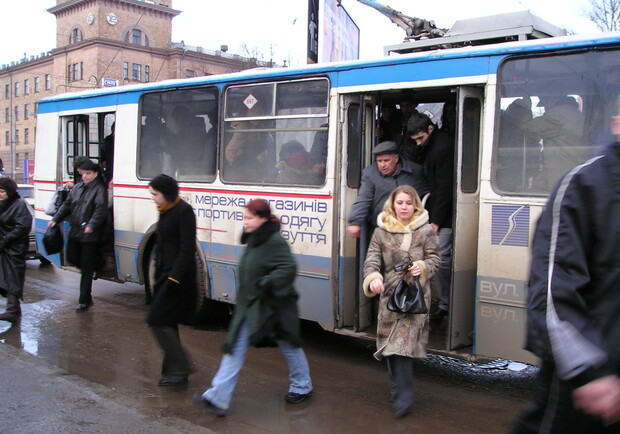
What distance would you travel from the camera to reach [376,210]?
5406mm

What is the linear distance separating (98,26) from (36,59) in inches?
494

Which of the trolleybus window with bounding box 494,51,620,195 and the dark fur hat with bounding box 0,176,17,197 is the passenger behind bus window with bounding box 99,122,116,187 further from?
the trolleybus window with bounding box 494,51,620,195

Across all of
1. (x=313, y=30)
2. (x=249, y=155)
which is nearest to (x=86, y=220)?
(x=249, y=155)

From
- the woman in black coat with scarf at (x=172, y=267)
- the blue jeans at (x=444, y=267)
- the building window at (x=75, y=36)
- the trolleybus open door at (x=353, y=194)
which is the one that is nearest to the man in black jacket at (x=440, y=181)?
the blue jeans at (x=444, y=267)

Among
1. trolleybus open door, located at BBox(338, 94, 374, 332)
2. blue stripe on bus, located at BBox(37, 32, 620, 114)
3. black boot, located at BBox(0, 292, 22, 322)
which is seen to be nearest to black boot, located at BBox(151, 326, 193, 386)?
trolleybus open door, located at BBox(338, 94, 374, 332)

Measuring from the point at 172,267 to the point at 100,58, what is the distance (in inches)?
2537

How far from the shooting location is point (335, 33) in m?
17.2

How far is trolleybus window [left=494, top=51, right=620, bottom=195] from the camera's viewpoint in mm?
4422

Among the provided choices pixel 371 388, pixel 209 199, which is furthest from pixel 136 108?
pixel 371 388

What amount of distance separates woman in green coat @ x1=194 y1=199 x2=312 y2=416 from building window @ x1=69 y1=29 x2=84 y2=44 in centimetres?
7306

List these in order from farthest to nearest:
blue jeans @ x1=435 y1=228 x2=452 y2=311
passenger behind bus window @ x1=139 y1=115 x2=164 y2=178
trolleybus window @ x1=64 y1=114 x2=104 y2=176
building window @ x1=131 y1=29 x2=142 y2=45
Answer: building window @ x1=131 y1=29 x2=142 y2=45
trolleybus window @ x1=64 y1=114 x2=104 y2=176
passenger behind bus window @ x1=139 y1=115 x2=164 y2=178
blue jeans @ x1=435 y1=228 x2=452 y2=311

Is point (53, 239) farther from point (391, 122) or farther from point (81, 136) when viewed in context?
point (391, 122)

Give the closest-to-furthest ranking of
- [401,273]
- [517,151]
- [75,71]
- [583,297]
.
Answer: [583,297] → [401,273] → [517,151] → [75,71]

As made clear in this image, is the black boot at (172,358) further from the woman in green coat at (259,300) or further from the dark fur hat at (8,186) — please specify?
the dark fur hat at (8,186)
